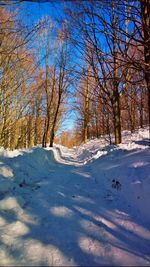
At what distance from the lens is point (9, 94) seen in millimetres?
15352

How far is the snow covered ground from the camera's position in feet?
10.3

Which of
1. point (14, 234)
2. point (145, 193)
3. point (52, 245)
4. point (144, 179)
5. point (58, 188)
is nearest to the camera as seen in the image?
point (52, 245)

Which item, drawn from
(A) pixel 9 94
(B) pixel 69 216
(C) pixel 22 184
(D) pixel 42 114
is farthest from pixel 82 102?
(B) pixel 69 216

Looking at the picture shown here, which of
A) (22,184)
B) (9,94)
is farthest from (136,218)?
(9,94)

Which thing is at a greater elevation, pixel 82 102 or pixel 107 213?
pixel 82 102

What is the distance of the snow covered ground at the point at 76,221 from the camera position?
312cm

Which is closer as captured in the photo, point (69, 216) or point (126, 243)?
point (126, 243)

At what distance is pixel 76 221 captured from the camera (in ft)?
13.8

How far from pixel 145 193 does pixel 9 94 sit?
12.3 m

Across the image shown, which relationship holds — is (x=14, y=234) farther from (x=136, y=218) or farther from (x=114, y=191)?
(x=114, y=191)

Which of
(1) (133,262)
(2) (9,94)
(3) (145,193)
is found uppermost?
(2) (9,94)

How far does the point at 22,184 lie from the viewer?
6605mm

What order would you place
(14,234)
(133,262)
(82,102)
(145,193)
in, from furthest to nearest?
(82,102), (145,193), (14,234), (133,262)

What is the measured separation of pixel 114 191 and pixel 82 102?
27.3m
